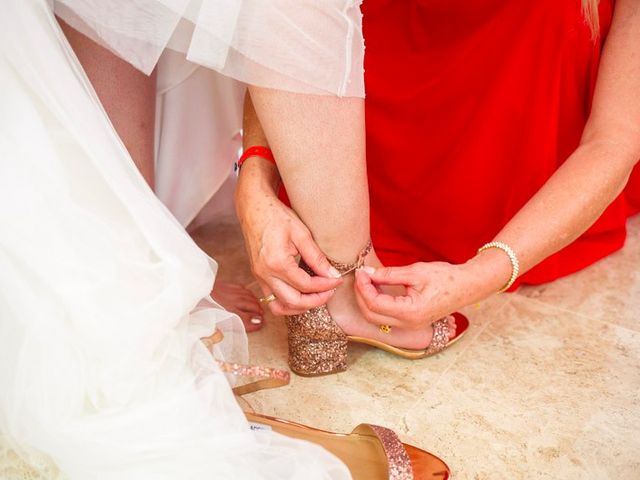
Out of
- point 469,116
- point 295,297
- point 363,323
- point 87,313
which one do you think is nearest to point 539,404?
point 363,323

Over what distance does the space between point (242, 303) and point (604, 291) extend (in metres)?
0.65

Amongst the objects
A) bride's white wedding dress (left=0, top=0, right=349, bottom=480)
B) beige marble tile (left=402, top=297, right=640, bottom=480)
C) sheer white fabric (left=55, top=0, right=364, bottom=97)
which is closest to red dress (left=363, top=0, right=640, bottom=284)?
beige marble tile (left=402, top=297, right=640, bottom=480)

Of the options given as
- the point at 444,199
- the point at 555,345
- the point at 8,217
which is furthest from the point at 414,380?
the point at 8,217

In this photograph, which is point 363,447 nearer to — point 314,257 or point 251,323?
point 314,257

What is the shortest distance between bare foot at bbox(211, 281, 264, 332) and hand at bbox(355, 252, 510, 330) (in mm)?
276

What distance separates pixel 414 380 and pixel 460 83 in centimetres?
51

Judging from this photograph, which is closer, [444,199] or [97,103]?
[97,103]

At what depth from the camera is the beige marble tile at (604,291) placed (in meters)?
1.11

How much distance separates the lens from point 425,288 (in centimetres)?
83

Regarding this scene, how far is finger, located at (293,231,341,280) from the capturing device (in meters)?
0.83

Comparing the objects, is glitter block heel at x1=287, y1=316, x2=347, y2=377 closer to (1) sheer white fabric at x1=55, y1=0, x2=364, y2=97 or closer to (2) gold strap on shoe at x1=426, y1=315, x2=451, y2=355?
(2) gold strap on shoe at x1=426, y1=315, x2=451, y2=355

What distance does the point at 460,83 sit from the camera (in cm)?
110

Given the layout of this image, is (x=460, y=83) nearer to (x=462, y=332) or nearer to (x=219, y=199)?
(x=462, y=332)

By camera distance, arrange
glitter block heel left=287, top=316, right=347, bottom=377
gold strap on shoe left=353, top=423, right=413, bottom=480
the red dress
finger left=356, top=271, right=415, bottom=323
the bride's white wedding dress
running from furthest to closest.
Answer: the red dress → glitter block heel left=287, top=316, right=347, bottom=377 → finger left=356, top=271, right=415, bottom=323 → gold strap on shoe left=353, top=423, right=413, bottom=480 → the bride's white wedding dress
